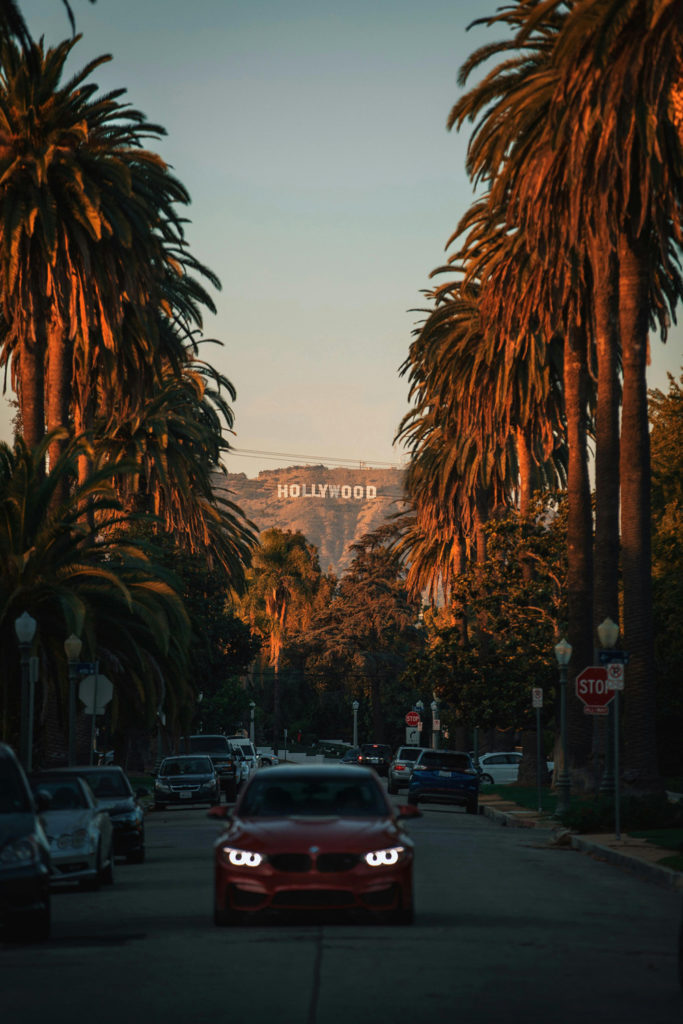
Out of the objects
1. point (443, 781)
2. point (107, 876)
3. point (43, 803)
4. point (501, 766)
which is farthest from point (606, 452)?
point (501, 766)

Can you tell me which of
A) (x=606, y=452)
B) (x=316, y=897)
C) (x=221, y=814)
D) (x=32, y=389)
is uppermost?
(x=32, y=389)

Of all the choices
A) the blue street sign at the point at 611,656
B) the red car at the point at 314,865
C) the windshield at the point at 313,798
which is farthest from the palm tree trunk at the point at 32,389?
the red car at the point at 314,865

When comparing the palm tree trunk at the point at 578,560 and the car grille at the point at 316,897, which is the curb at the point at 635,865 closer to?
the car grille at the point at 316,897

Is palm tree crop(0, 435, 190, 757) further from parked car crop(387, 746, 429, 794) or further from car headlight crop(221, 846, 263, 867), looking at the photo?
car headlight crop(221, 846, 263, 867)

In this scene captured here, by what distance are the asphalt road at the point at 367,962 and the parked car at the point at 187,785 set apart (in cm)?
2300

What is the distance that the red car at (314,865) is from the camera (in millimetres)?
13992

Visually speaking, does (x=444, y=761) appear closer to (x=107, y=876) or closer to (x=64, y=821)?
(x=107, y=876)

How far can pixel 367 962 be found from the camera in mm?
12164

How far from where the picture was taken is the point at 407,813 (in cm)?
1519

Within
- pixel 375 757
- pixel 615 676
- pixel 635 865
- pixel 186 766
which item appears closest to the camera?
pixel 635 865

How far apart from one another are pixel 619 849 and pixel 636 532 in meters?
8.89

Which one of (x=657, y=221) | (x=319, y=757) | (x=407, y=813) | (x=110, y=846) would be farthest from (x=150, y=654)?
(x=319, y=757)

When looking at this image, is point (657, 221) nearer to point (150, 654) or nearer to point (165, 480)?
point (150, 654)

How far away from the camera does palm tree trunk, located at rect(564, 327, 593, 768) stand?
4169 cm
